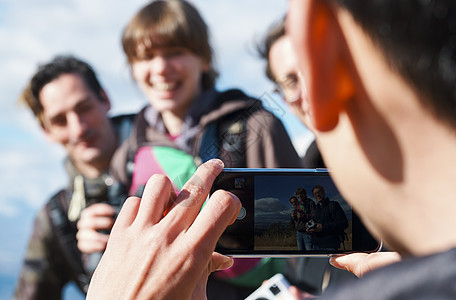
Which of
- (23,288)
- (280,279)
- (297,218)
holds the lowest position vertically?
(23,288)

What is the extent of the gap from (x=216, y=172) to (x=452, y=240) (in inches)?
18.4

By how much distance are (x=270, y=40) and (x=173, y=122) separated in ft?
2.47

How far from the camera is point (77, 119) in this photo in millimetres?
3098

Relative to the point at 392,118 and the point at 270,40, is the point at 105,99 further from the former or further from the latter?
the point at 392,118

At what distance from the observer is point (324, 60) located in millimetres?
474

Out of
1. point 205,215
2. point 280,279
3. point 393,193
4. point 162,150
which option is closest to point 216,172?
point 205,215

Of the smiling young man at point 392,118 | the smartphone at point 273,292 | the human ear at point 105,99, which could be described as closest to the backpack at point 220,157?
the smartphone at point 273,292

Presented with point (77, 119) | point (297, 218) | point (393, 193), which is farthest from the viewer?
point (77, 119)

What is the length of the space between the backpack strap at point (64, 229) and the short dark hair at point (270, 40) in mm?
1488

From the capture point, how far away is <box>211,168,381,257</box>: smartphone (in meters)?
0.93

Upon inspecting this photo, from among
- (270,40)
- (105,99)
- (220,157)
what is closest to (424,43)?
(220,157)

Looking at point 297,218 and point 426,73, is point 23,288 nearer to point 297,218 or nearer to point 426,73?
point 297,218

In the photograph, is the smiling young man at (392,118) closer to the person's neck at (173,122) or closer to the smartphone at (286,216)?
the smartphone at (286,216)

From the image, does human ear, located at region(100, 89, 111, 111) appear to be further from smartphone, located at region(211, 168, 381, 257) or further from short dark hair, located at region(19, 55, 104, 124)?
smartphone, located at region(211, 168, 381, 257)
